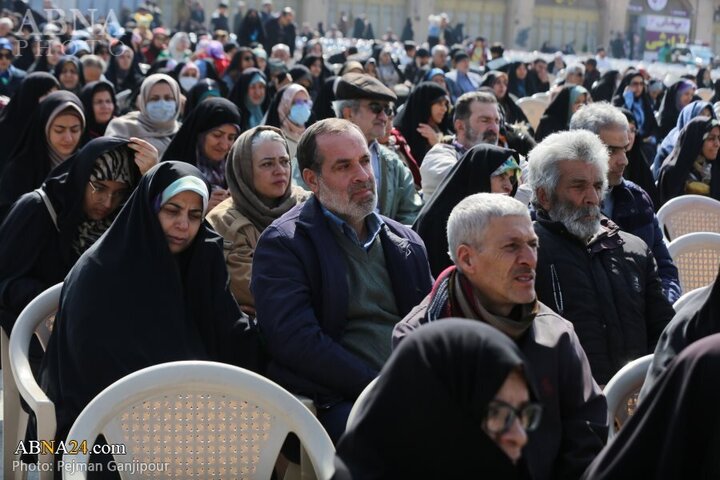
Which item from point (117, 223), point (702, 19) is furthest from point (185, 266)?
point (702, 19)

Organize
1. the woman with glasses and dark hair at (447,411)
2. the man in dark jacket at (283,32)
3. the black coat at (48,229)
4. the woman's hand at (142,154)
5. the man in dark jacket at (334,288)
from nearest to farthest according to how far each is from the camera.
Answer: the woman with glasses and dark hair at (447,411), the man in dark jacket at (334,288), the black coat at (48,229), the woman's hand at (142,154), the man in dark jacket at (283,32)

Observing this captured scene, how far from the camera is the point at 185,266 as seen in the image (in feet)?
12.5

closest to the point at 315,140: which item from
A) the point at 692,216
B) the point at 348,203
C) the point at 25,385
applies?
the point at 348,203

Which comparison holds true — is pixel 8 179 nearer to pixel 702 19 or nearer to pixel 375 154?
pixel 375 154

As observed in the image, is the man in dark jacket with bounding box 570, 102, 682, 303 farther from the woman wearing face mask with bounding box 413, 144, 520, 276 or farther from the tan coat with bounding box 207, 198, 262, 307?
the tan coat with bounding box 207, 198, 262, 307

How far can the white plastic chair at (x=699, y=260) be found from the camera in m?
5.03

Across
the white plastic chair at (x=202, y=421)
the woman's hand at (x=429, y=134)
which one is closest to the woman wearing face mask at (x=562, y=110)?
the woman's hand at (x=429, y=134)

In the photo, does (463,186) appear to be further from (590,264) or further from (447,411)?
(447,411)

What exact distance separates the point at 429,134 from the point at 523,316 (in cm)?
484

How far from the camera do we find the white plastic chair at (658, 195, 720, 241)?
5910 millimetres

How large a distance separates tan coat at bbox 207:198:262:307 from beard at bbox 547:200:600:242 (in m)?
1.21

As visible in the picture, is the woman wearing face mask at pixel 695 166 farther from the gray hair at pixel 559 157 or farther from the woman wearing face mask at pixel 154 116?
the gray hair at pixel 559 157

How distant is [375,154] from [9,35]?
10.4 metres

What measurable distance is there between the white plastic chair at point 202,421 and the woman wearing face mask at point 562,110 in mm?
6903
